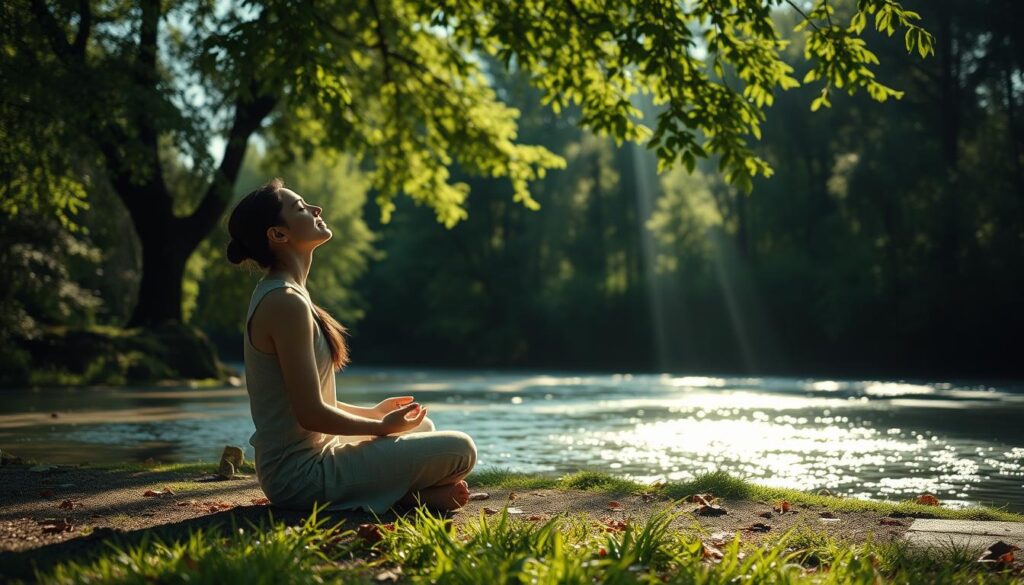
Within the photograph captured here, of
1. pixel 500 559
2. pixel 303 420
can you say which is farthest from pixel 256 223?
pixel 500 559

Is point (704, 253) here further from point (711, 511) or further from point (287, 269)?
point (287, 269)

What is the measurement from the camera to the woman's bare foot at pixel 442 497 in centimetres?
524

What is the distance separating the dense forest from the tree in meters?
2.26

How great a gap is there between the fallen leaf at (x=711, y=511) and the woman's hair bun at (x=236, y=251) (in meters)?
2.85

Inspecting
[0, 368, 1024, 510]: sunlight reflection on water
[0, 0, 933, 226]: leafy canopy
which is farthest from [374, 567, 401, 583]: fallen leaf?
[0, 0, 933, 226]: leafy canopy

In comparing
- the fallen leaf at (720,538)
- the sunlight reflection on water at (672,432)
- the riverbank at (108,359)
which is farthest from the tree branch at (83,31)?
the fallen leaf at (720,538)

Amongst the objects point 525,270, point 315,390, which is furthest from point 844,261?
point 315,390

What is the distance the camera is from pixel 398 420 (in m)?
4.99

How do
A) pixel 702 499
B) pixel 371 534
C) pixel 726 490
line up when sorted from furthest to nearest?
1. pixel 726 490
2. pixel 702 499
3. pixel 371 534

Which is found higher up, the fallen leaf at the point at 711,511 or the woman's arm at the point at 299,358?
the woman's arm at the point at 299,358

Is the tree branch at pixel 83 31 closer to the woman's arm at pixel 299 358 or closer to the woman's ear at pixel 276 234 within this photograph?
the woman's ear at pixel 276 234

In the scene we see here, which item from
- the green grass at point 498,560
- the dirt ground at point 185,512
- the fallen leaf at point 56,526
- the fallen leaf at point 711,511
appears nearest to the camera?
the green grass at point 498,560

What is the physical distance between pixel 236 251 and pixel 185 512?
1391mm

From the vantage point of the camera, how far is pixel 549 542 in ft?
13.7
